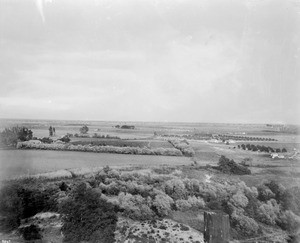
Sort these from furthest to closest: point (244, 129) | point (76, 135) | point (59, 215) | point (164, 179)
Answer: point (244, 129) < point (76, 135) < point (164, 179) < point (59, 215)

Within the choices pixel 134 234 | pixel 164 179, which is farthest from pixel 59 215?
pixel 164 179

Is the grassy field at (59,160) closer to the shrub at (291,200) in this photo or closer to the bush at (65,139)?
the bush at (65,139)

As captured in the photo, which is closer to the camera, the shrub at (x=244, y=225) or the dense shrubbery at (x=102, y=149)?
the shrub at (x=244, y=225)

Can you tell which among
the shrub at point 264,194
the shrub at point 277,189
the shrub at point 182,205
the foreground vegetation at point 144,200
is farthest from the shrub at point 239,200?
the shrub at point 182,205

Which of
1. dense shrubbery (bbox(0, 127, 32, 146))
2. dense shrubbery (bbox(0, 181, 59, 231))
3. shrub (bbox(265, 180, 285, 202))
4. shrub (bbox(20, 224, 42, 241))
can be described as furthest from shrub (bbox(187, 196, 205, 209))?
dense shrubbery (bbox(0, 127, 32, 146))

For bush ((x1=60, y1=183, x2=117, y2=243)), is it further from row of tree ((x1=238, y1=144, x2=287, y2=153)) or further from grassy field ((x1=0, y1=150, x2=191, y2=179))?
row of tree ((x1=238, y1=144, x2=287, y2=153))

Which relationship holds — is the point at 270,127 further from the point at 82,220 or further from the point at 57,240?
the point at 57,240
